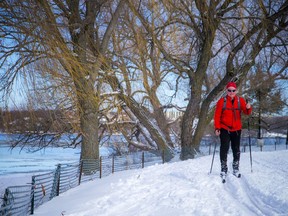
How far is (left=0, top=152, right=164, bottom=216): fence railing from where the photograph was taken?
14.3ft

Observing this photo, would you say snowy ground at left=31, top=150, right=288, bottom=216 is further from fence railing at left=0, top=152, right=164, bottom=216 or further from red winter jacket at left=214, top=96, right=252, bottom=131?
red winter jacket at left=214, top=96, right=252, bottom=131

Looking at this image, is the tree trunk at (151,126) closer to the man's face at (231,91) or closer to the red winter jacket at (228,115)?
the red winter jacket at (228,115)

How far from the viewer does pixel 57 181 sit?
6324 mm

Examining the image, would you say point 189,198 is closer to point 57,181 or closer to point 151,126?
point 57,181

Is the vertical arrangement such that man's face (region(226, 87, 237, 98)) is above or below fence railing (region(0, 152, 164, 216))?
above

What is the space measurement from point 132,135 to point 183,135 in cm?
731

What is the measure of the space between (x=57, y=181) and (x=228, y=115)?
13.3 feet

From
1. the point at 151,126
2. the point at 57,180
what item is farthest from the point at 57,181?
the point at 151,126

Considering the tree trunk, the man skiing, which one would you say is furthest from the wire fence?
the man skiing

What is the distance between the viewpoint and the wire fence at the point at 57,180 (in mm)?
4375

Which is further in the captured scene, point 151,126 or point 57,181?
point 151,126

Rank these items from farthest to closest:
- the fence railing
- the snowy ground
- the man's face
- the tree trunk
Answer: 1. the tree trunk
2. the man's face
3. the fence railing
4. the snowy ground

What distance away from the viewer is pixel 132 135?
67.1ft

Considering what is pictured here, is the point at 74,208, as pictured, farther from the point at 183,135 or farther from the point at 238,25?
the point at 238,25
